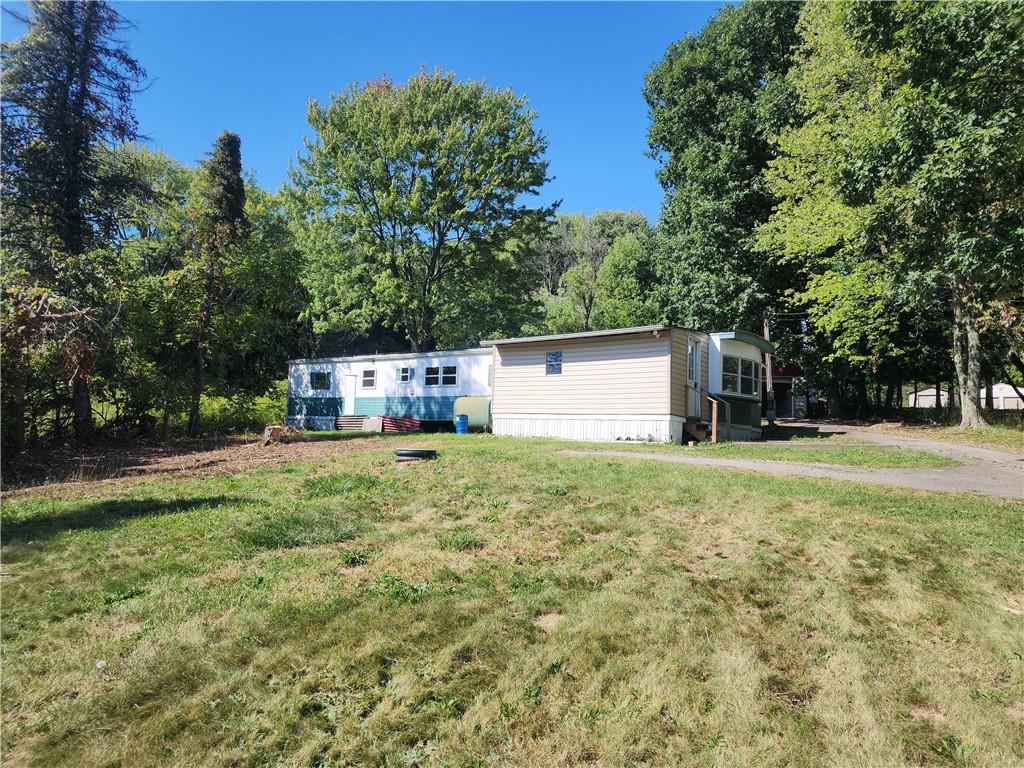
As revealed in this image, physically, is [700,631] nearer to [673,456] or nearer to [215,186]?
[673,456]

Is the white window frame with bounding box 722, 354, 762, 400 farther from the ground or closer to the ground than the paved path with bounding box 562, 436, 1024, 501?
farther from the ground

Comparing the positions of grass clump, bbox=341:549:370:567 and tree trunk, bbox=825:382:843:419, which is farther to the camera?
tree trunk, bbox=825:382:843:419

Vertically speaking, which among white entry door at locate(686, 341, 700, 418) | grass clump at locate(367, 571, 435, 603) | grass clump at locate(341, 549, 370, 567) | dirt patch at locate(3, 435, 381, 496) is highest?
white entry door at locate(686, 341, 700, 418)

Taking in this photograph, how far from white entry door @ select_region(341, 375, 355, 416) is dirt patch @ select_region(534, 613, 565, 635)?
793 inches

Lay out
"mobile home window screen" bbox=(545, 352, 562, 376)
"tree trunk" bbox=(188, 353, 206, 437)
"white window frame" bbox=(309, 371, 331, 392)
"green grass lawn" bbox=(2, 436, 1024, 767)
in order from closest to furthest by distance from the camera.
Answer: "green grass lawn" bbox=(2, 436, 1024, 767)
"mobile home window screen" bbox=(545, 352, 562, 376)
"tree trunk" bbox=(188, 353, 206, 437)
"white window frame" bbox=(309, 371, 331, 392)

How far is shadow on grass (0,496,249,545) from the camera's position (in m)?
5.15

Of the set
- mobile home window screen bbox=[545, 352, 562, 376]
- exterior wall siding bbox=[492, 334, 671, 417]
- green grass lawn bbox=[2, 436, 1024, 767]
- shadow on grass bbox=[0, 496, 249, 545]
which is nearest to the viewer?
green grass lawn bbox=[2, 436, 1024, 767]

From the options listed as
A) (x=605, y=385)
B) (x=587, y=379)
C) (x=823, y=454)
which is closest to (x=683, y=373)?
(x=605, y=385)

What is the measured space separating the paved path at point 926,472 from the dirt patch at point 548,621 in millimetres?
6058

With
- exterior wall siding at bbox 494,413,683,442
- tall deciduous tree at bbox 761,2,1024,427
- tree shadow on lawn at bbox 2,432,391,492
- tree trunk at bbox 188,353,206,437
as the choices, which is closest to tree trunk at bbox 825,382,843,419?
tall deciduous tree at bbox 761,2,1024,427

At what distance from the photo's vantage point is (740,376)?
17062 millimetres

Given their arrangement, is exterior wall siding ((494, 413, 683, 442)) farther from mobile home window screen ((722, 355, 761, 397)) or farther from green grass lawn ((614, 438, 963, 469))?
mobile home window screen ((722, 355, 761, 397))

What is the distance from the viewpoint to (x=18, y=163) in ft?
42.8

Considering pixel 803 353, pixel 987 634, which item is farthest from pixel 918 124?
pixel 803 353
